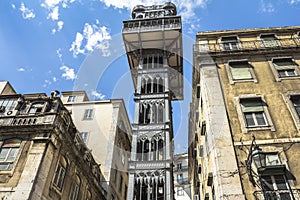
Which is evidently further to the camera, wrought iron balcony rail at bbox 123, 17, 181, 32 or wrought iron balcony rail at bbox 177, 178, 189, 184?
wrought iron balcony rail at bbox 177, 178, 189, 184

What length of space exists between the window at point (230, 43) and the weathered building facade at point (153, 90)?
1084 centimetres

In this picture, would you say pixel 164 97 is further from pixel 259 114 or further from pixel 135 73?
pixel 259 114

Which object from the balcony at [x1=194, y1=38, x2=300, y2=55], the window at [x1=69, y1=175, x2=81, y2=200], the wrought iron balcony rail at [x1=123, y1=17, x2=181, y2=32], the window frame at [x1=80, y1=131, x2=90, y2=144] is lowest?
the window at [x1=69, y1=175, x2=81, y2=200]

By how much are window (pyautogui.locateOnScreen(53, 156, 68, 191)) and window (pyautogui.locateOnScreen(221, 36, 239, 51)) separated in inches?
606

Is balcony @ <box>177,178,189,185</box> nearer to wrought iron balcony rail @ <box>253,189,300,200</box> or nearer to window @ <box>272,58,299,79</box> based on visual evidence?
window @ <box>272,58,299,79</box>

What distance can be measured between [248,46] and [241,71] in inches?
127

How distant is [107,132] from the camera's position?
31.0m

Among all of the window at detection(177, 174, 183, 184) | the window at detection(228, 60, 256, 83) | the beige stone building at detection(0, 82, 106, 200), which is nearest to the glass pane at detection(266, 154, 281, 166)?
the window at detection(228, 60, 256, 83)

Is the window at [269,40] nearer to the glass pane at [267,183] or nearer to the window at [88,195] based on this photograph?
the glass pane at [267,183]

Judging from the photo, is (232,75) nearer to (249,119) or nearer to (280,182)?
(249,119)

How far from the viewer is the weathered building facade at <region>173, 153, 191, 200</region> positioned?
53531 mm

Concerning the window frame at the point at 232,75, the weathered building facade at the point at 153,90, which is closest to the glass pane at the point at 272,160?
the window frame at the point at 232,75

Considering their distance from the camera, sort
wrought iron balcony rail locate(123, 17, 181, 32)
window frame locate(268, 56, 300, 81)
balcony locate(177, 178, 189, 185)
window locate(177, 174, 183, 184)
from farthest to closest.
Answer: window locate(177, 174, 183, 184) → balcony locate(177, 178, 189, 185) → wrought iron balcony rail locate(123, 17, 181, 32) → window frame locate(268, 56, 300, 81)

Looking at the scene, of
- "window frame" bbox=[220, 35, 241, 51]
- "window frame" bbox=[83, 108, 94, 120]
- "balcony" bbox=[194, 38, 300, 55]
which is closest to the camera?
"balcony" bbox=[194, 38, 300, 55]
